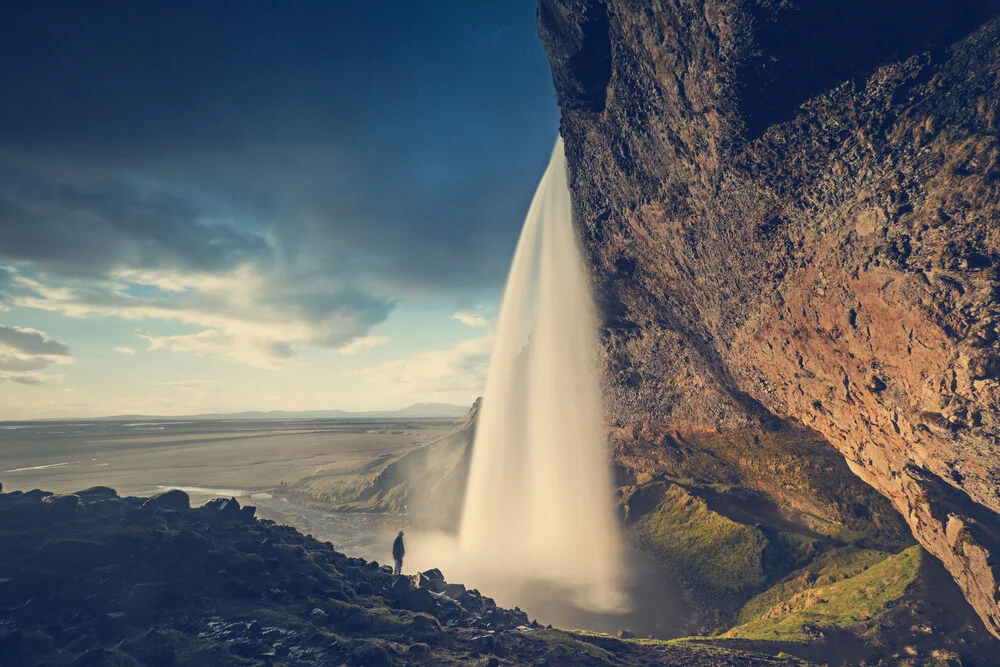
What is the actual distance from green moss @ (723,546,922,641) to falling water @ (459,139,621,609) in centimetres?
894

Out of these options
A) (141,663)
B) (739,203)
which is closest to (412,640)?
(141,663)

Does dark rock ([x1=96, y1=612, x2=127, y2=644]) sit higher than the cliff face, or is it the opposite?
the cliff face

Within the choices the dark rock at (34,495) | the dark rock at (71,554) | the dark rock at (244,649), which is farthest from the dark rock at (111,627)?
the dark rock at (34,495)

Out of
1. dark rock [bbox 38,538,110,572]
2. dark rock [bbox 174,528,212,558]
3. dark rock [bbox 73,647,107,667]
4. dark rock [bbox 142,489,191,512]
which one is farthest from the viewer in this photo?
dark rock [bbox 142,489,191,512]

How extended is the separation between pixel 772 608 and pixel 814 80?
26.7 m

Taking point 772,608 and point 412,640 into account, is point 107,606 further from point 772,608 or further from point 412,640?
point 772,608

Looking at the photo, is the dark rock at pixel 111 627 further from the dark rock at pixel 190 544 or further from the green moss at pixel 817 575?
the green moss at pixel 817 575

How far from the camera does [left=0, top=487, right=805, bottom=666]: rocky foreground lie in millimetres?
13773

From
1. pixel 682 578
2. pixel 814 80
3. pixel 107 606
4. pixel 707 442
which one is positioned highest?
pixel 814 80

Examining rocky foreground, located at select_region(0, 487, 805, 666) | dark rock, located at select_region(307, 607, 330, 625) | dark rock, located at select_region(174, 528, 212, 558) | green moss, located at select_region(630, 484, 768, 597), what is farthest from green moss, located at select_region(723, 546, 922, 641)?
dark rock, located at select_region(174, 528, 212, 558)

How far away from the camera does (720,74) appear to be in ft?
53.7

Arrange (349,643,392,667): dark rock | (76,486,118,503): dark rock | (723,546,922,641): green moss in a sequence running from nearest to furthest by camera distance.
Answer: (349,643,392,667): dark rock → (723,546,922,641): green moss → (76,486,118,503): dark rock

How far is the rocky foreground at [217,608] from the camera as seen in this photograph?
13773mm

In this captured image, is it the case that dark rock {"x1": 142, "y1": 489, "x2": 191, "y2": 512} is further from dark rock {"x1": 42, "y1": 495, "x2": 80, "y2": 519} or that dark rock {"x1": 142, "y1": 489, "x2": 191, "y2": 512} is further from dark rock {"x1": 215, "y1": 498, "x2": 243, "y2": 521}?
dark rock {"x1": 42, "y1": 495, "x2": 80, "y2": 519}
